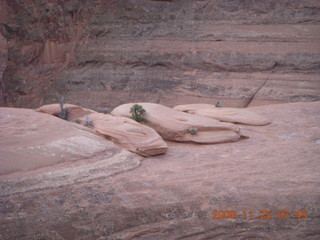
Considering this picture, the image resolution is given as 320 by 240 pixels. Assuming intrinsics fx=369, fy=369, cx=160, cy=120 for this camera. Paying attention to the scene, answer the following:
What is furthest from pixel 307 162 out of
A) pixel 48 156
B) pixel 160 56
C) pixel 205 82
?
pixel 160 56

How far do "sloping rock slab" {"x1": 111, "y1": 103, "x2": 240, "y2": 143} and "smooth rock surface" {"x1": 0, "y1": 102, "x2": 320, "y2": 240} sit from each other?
4.10 feet

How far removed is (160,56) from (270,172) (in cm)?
1022

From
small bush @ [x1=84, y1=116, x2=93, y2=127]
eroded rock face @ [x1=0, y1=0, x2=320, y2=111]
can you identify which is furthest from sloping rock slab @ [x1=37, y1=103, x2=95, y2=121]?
eroded rock face @ [x1=0, y1=0, x2=320, y2=111]

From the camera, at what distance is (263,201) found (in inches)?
126

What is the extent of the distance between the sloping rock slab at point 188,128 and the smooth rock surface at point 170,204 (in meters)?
1.25

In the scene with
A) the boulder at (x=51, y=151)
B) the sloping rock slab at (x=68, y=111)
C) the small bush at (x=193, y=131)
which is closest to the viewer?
the boulder at (x=51, y=151)

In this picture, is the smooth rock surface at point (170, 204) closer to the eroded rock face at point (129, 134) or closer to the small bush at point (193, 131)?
the eroded rock face at point (129, 134)

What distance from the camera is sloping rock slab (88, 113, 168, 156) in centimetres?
447

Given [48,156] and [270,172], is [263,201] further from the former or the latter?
[48,156]

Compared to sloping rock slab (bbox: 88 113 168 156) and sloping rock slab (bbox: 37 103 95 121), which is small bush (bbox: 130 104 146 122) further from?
sloping rock slab (bbox: 37 103 95 121)
